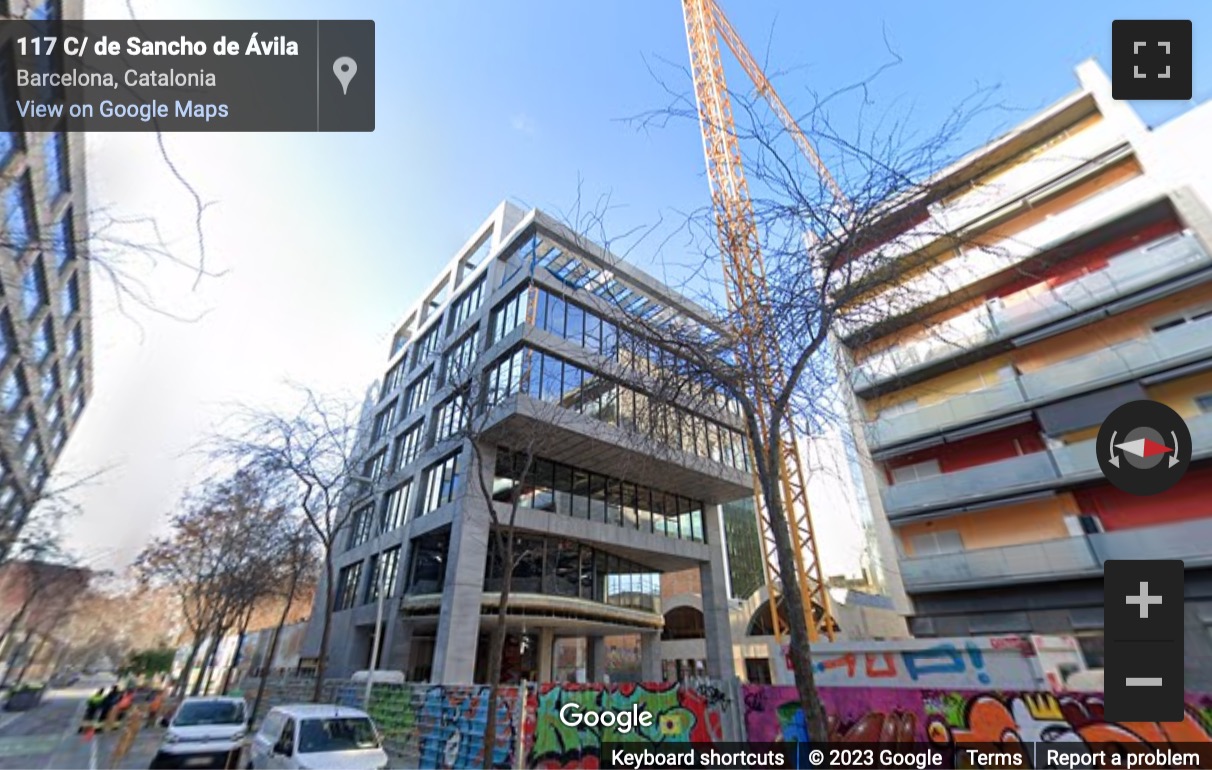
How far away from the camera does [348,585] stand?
97.0ft

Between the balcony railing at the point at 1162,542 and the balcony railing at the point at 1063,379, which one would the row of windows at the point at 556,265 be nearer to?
the balcony railing at the point at 1063,379

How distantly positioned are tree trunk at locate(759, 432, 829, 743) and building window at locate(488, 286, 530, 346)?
1615cm

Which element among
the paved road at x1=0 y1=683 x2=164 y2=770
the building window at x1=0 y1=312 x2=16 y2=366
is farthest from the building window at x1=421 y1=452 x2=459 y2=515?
the building window at x1=0 y1=312 x2=16 y2=366

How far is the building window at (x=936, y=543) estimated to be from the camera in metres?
18.1

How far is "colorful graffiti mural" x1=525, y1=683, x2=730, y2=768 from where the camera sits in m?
9.81

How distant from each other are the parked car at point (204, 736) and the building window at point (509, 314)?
1433 cm

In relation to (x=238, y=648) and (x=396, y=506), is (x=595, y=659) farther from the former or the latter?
(x=238, y=648)

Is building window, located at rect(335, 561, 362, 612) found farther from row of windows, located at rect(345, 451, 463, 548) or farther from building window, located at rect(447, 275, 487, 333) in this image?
Answer: building window, located at rect(447, 275, 487, 333)

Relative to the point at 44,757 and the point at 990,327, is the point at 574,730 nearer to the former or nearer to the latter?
the point at 44,757

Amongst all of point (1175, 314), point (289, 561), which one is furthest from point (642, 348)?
point (289, 561)

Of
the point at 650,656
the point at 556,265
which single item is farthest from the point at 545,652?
the point at 556,265

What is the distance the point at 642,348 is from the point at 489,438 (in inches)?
531

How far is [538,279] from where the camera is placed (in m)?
21.4

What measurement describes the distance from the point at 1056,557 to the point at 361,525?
32955 mm
